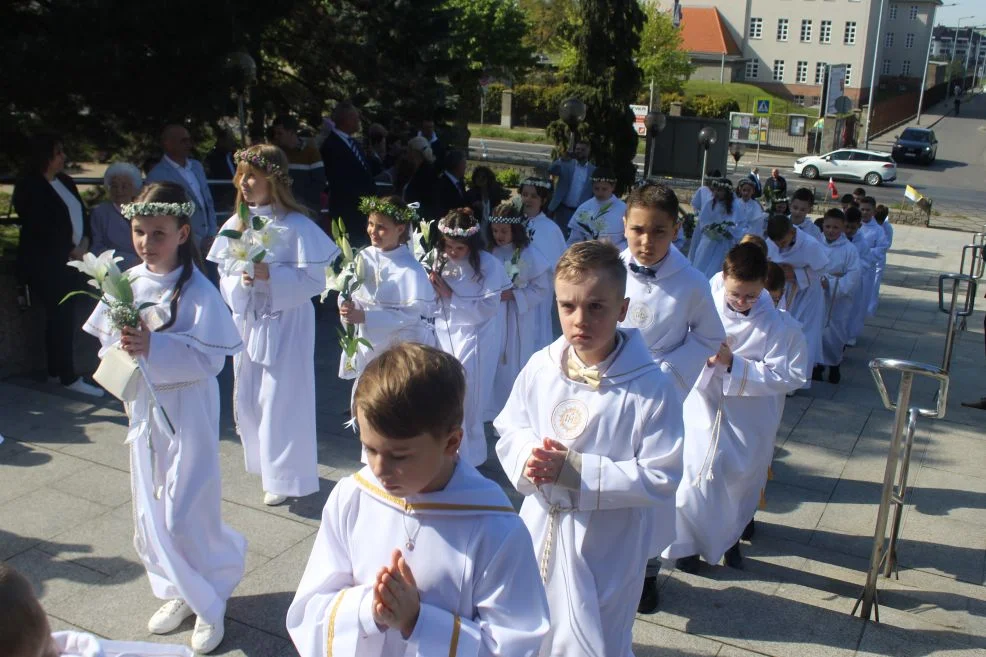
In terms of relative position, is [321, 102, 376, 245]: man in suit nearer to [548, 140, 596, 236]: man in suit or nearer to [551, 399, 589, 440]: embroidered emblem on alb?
[548, 140, 596, 236]: man in suit

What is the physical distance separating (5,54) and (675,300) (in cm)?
684

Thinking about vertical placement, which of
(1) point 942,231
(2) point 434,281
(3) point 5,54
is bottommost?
(1) point 942,231

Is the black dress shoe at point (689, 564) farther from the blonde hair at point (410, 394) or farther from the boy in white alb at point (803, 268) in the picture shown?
the boy in white alb at point (803, 268)

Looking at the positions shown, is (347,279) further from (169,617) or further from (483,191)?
(483,191)

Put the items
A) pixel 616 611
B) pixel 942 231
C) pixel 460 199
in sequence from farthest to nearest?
pixel 942 231 < pixel 460 199 < pixel 616 611

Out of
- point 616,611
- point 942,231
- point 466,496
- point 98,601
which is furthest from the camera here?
point 942,231

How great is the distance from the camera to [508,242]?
816cm

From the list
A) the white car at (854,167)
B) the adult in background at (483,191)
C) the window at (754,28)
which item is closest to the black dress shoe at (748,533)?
the adult in background at (483,191)

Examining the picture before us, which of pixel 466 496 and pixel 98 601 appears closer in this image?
pixel 466 496

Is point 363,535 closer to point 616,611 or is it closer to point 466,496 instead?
point 466,496

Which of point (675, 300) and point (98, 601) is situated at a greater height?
point (675, 300)

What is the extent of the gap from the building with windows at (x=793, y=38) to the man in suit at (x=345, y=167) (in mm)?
67092

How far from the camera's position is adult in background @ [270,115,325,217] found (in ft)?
33.7

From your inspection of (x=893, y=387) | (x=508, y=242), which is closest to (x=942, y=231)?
(x=893, y=387)
